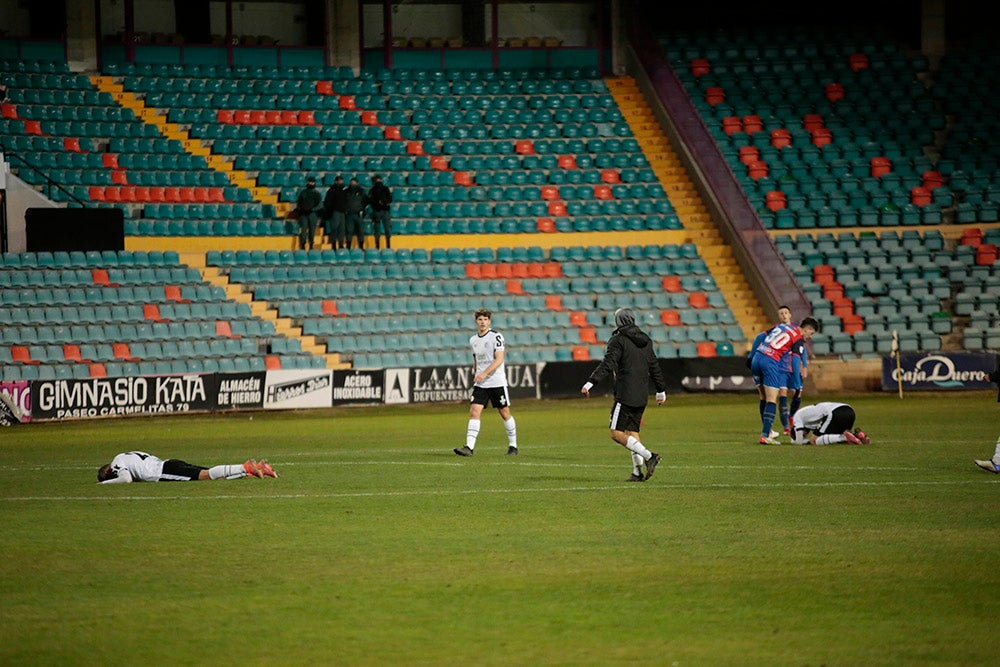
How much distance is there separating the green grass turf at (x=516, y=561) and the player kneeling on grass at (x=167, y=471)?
194 mm

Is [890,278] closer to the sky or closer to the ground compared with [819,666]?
closer to the sky

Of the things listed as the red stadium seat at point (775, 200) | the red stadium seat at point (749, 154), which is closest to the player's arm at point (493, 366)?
the red stadium seat at point (775, 200)

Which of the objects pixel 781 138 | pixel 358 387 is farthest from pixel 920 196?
pixel 358 387

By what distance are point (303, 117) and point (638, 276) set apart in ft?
37.1

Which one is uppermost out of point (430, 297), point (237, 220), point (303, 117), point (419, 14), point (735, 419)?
point (419, 14)

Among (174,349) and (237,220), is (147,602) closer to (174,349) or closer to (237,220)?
(174,349)

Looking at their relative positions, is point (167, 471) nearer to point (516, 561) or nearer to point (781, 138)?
point (516, 561)

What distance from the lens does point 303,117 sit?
130 feet

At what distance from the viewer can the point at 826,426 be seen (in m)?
19.9

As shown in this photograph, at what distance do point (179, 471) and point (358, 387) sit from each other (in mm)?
14737

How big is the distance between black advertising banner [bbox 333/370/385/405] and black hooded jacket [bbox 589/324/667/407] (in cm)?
1593

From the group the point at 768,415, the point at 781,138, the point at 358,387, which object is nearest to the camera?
the point at 768,415

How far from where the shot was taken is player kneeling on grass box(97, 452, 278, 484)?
52.4ft

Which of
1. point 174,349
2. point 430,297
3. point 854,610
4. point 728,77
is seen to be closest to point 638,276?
point 430,297
